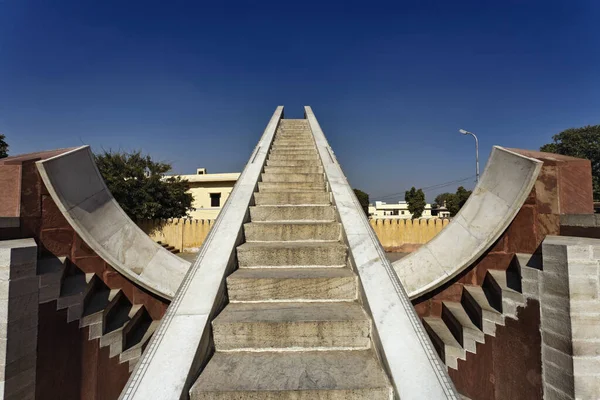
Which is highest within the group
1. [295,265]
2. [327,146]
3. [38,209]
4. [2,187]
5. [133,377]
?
[327,146]

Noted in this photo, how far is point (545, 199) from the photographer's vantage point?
2.98 m

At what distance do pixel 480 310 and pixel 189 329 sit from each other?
2692 mm

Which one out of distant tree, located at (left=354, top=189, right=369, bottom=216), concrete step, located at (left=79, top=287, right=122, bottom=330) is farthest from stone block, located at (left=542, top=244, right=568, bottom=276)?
distant tree, located at (left=354, top=189, right=369, bottom=216)

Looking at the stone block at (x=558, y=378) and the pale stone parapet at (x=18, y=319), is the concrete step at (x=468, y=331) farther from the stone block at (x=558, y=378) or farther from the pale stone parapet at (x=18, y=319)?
the pale stone parapet at (x=18, y=319)

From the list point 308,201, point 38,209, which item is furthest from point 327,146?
point 38,209

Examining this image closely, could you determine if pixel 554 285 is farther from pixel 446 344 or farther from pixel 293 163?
pixel 293 163

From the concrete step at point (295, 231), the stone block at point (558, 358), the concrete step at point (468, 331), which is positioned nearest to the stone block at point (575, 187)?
the stone block at point (558, 358)

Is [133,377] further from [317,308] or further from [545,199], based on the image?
[545,199]

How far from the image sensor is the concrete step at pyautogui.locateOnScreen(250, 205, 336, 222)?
3.55 meters

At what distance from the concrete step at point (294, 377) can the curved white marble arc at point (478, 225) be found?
1.66 meters

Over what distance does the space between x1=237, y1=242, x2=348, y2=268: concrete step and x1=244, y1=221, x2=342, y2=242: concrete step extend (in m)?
0.34

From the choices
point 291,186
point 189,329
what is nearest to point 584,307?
point 189,329

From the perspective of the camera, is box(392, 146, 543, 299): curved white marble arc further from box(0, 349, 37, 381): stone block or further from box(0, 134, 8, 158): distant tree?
box(0, 134, 8, 158): distant tree

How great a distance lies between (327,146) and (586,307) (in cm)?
452
